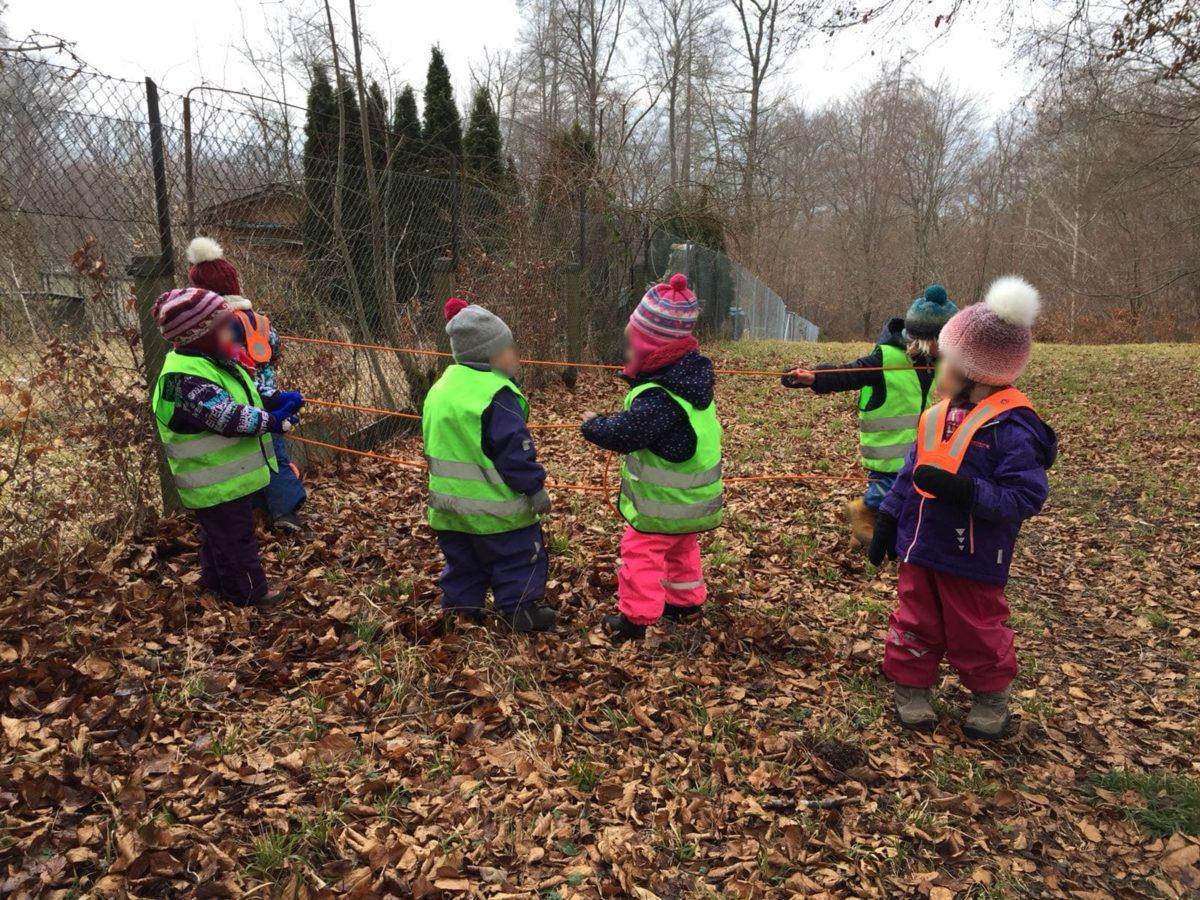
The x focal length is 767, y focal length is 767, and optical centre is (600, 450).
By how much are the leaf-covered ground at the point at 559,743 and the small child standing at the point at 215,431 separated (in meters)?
0.27

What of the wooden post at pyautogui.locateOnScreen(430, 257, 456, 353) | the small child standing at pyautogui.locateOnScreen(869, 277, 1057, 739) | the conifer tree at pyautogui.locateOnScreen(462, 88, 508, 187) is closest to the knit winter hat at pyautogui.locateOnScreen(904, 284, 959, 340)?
the small child standing at pyautogui.locateOnScreen(869, 277, 1057, 739)

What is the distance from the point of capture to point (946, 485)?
294cm

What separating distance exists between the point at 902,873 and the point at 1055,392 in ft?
36.1

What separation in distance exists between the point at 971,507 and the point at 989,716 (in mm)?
1044

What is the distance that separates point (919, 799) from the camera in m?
2.96

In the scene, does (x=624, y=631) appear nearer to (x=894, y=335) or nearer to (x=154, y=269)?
(x=894, y=335)

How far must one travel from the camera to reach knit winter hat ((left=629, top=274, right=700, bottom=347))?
3.61 meters

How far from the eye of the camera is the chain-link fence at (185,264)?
4.18 meters

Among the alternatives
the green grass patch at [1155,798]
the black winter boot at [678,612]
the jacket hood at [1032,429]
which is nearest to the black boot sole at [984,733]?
the green grass patch at [1155,798]

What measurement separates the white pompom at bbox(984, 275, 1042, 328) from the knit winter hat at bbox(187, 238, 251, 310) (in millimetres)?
4227

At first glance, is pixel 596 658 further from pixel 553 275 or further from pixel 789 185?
pixel 789 185

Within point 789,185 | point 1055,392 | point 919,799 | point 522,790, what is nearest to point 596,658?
point 522,790

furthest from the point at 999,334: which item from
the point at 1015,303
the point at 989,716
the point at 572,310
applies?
the point at 572,310

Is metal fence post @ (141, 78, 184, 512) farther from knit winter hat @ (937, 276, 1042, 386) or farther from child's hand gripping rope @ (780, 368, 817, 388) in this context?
knit winter hat @ (937, 276, 1042, 386)
